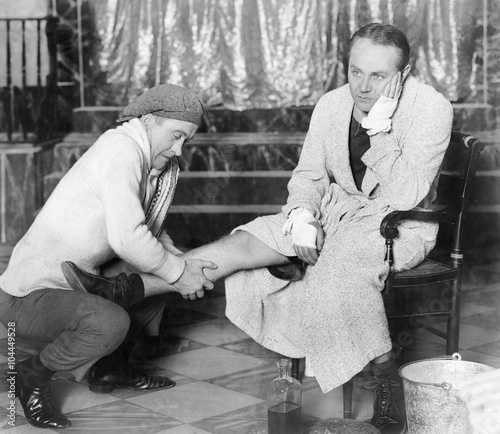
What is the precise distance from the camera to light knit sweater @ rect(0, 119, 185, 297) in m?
2.60

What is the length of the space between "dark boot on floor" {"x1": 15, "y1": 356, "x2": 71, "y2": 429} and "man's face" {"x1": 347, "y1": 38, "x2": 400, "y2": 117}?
1.37m

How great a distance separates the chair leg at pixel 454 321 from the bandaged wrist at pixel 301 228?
1.83 ft

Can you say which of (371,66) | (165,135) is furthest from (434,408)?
(165,135)

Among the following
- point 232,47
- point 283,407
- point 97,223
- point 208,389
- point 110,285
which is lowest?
point 208,389

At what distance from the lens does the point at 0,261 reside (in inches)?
180

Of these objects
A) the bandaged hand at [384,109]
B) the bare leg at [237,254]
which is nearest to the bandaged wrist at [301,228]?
the bare leg at [237,254]

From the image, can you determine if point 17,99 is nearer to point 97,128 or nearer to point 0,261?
point 97,128

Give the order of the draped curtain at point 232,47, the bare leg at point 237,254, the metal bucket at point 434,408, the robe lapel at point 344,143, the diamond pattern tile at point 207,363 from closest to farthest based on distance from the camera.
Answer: the metal bucket at point 434,408
the bare leg at point 237,254
the robe lapel at point 344,143
the diamond pattern tile at point 207,363
the draped curtain at point 232,47

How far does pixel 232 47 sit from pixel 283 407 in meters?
3.24

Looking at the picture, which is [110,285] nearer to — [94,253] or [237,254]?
[94,253]

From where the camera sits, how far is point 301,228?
2717 millimetres

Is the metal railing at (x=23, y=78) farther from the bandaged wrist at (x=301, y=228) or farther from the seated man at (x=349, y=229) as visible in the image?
the bandaged wrist at (x=301, y=228)

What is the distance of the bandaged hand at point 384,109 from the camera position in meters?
2.70

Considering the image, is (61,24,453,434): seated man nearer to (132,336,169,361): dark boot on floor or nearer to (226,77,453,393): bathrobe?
(226,77,453,393): bathrobe
